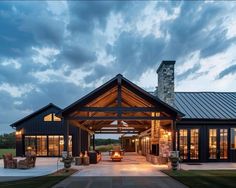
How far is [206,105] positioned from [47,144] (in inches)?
664

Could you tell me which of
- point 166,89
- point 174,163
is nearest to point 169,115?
point 174,163

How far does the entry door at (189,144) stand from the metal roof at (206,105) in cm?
108

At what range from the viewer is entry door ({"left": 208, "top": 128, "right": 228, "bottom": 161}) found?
23453 mm

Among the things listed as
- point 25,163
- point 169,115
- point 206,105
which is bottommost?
point 25,163

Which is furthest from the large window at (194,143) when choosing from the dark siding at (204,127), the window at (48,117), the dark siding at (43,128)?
the window at (48,117)

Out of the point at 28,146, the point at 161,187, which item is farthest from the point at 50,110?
the point at 161,187

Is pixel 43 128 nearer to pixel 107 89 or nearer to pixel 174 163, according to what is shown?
pixel 107 89

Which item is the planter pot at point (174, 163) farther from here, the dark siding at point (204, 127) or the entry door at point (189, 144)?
the dark siding at point (204, 127)

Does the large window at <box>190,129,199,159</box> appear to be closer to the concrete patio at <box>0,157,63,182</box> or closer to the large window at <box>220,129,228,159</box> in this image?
the large window at <box>220,129,228,159</box>

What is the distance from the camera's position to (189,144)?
23297 mm

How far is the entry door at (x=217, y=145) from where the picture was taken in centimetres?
2345

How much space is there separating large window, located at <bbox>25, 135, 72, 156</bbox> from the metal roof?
13.3 metres

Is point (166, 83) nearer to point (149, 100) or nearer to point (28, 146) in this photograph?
point (149, 100)

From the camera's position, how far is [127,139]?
5097 cm
